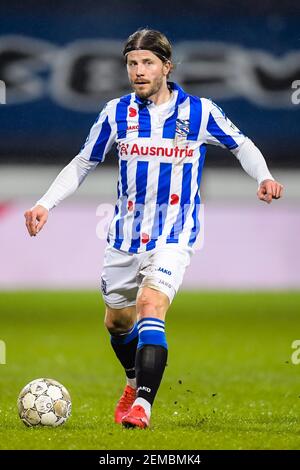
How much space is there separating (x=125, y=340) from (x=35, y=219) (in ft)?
3.45

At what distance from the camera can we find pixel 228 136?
5.47 metres

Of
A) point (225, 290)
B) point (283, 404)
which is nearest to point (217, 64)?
point (225, 290)

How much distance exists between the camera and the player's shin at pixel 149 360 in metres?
4.89

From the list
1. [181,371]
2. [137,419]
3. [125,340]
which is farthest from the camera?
[181,371]

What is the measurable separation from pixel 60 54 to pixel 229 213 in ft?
14.6

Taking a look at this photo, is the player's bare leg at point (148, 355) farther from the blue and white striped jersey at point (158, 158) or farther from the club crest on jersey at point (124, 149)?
the club crest on jersey at point (124, 149)

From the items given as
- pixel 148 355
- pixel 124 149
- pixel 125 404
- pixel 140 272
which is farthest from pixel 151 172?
pixel 125 404

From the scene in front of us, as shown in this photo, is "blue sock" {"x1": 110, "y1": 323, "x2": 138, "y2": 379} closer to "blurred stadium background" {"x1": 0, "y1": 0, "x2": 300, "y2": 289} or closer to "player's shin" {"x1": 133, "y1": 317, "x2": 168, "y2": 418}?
"player's shin" {"x1": 133, "y1": 317, "x2": 168, "y2": 418}

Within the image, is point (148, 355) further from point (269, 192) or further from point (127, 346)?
point (269, 192)

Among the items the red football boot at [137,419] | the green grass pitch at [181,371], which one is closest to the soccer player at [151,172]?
the red football boot at [137,419]

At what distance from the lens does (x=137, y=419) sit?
4797mm

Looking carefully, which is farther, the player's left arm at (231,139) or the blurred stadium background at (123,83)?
the blurred stadium background at (123,83)

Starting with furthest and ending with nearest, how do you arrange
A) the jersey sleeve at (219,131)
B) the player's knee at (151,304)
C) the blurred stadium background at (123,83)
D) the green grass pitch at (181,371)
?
the blurred stadium background at (123,83) < the jersey sleeve at (219,131) < the player's knee at (151,304) < the green grass pitch at (181,371)

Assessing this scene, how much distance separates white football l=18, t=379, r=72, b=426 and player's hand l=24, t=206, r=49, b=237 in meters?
0.84
